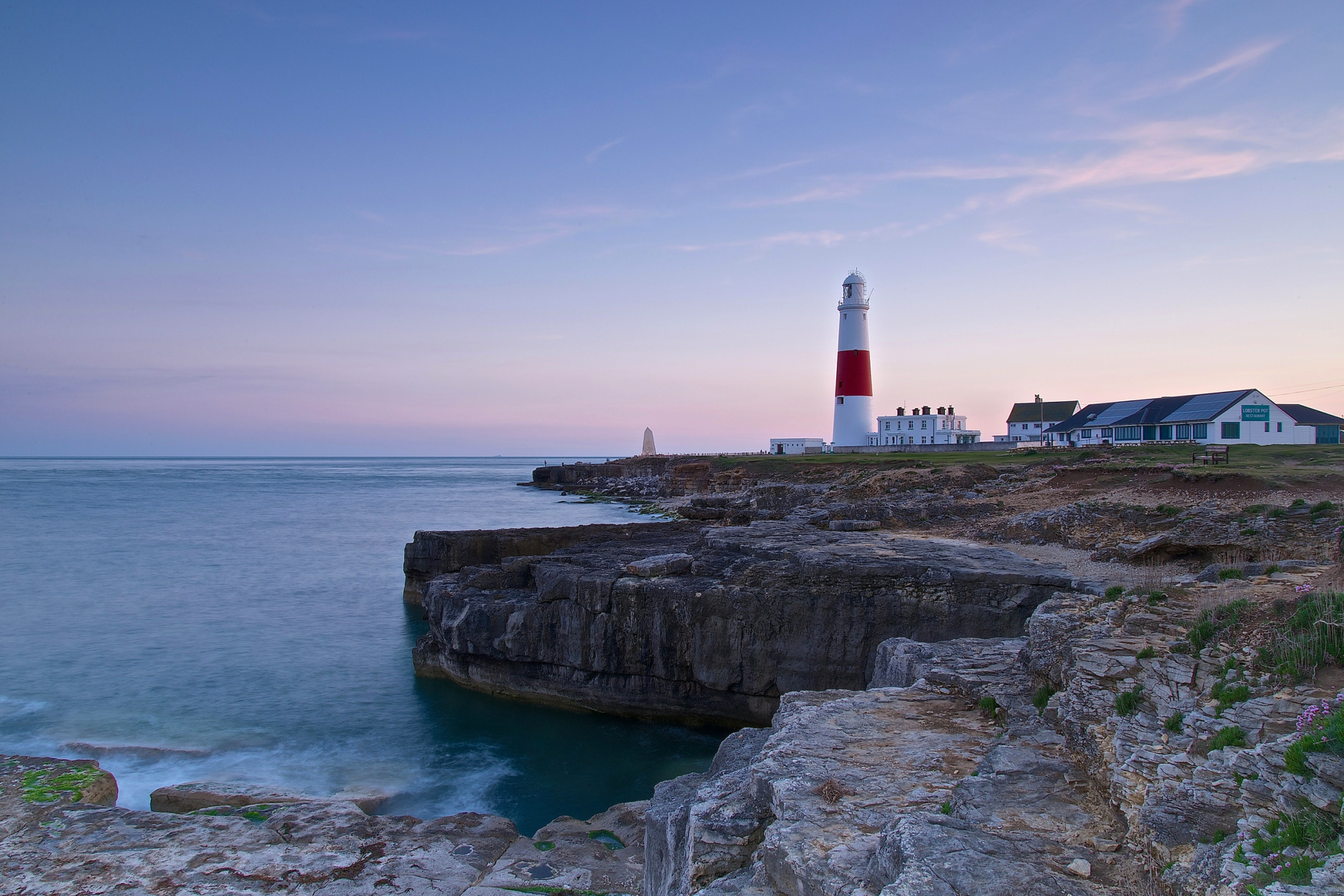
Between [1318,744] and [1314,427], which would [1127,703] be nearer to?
[1318,744]

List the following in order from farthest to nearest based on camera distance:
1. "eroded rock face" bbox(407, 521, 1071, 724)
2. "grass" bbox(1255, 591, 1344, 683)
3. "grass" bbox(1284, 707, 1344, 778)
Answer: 1. "eroded rock face" bbox(407, 521, 1071, 724)
2. "grass" bbox(1255, 591, 1344, 683)
3. "grass" bbox(1284, 707, 1344, 778)

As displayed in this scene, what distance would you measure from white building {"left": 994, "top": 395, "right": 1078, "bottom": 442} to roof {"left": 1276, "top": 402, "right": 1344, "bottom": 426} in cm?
2022

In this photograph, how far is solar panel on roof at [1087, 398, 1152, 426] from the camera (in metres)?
56.3

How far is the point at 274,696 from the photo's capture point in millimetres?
17859

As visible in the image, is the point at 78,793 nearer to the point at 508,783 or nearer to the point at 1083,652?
the point at 508,783

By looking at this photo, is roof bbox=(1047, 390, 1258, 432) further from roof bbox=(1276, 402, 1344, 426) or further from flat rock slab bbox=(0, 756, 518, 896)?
flat rock slab bbox=(0, 756, 518, 896)

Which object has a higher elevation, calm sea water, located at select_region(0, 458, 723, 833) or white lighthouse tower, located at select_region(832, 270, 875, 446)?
white lighthouse tower, located at select_region(832, 270, 875, 446)

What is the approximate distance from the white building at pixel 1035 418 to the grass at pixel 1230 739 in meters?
69.1

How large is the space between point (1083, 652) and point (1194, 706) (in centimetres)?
151

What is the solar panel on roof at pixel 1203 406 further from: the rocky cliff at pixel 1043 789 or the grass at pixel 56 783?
the grass at pixel 56 783

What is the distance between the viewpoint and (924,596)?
46.3 ft

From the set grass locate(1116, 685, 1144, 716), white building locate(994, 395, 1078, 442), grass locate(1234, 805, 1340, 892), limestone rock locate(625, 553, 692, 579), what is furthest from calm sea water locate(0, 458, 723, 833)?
white building locate(994, 395, 1078, 442)

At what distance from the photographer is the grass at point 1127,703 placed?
20.2ft

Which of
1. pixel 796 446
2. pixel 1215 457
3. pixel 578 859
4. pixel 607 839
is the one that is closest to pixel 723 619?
pixel 607 839
